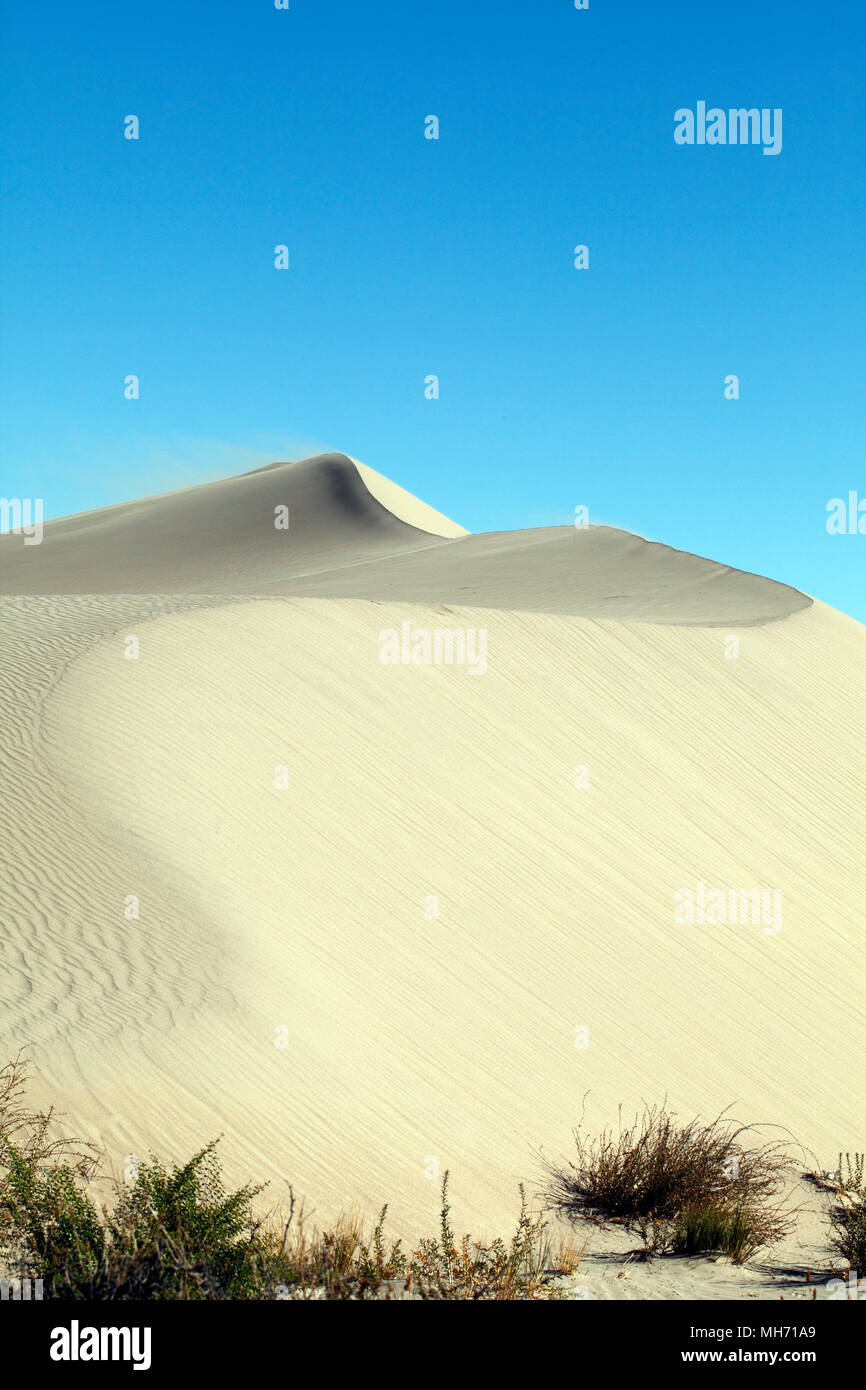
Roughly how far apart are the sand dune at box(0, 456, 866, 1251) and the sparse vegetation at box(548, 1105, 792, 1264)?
44cm

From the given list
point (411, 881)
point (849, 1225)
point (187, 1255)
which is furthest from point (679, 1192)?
point (411, 881)

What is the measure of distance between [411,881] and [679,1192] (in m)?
4.21

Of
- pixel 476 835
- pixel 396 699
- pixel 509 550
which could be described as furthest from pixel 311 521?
pixel 476 835

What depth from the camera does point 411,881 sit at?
10219mm

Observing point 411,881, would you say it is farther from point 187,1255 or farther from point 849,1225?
point 187,1255

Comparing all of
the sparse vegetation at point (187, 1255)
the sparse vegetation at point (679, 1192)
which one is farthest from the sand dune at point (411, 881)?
the sparse vegetation at point (187, 1255)

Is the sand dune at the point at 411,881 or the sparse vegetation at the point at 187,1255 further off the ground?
the sand dune at the point at 411,881

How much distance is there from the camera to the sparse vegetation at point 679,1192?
6.10m

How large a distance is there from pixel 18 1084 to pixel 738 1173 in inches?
173

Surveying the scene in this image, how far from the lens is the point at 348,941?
8.93 m

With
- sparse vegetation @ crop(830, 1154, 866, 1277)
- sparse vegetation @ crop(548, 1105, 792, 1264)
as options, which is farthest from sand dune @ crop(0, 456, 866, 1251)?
sparse vegetation @ crop(830, 1154, 866, 1277)

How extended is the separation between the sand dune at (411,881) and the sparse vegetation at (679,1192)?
0.44 metres

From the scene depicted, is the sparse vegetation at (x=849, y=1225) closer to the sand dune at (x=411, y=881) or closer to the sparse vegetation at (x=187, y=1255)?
the sand dune at (x=411, y=881)

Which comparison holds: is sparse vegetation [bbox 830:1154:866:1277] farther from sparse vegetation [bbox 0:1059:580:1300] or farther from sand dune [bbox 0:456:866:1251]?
sparse vegetation [bbox 0:1059:580:1300]
